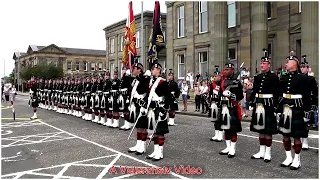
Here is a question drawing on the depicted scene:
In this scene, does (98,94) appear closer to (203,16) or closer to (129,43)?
(129,43)

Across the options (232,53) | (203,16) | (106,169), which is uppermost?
(203,16)

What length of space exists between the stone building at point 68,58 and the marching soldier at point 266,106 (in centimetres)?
7264

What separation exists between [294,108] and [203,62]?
70.7 feet

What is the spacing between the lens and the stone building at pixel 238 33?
18.0 m

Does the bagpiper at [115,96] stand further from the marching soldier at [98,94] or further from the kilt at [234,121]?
the kilt at [234,121]

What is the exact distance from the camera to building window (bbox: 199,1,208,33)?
27.4m

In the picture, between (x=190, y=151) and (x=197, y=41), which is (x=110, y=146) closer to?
(x=190, y=151)

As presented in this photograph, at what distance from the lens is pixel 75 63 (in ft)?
265

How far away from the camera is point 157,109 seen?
762cm

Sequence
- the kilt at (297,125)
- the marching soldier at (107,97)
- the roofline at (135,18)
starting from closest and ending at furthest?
the kilt at (297,125) → the marching soldier at (107,97) → the roofline at (135,18)

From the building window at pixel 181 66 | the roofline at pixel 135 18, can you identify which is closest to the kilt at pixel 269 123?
the building window at pixel 181 66

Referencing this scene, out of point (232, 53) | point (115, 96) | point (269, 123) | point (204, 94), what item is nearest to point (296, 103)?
point (269, 123)

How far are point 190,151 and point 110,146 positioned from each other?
2295mm

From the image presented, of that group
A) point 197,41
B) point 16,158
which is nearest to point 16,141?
point 16,158
